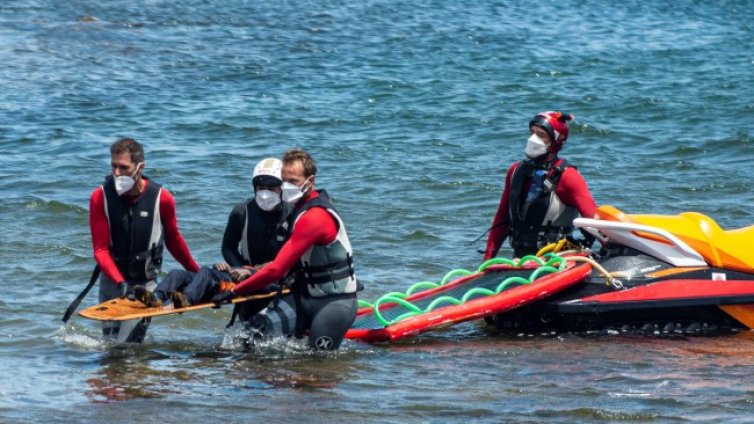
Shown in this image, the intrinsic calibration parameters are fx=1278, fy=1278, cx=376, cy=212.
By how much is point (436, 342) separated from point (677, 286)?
176cm

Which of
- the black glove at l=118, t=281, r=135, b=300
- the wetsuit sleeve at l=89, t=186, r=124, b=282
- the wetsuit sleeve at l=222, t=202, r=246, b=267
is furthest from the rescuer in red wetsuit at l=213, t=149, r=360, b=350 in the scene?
the wetsuit sleeve at l=89, t=186, r=124, b=282

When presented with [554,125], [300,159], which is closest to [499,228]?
[554,125]

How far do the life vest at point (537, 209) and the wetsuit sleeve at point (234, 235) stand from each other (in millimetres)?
2180

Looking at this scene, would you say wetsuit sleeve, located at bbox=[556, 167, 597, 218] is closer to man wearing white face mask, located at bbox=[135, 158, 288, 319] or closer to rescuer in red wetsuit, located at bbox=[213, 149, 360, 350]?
rescuer in red wetsuit, located at bbox=[213, 149, 360, 350]

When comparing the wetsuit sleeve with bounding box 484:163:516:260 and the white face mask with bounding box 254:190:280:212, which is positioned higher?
the white face mask with bounding box 254:190:280:212

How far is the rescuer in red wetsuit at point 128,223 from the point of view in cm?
799

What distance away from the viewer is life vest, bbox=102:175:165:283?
26.6ft

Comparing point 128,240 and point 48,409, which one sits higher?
point 128,240

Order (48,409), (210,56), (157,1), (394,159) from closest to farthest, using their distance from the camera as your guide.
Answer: (48,409), (394,159), (210,56), (157,1)

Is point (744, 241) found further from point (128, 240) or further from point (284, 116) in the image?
point (284, 116)

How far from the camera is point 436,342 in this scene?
9195mm

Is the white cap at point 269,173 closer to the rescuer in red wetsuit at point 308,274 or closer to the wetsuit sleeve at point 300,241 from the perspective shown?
the rescuer in red wetsuit at point 308,274

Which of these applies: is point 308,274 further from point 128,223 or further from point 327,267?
point 128,223

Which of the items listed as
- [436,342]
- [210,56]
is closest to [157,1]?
[210,56]
